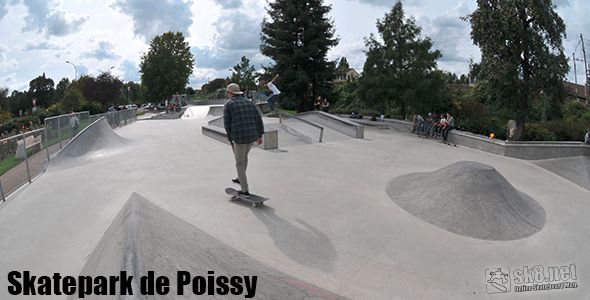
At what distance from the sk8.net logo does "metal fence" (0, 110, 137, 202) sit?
24.3ft

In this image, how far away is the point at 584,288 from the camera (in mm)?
4531

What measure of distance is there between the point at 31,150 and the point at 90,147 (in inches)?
102

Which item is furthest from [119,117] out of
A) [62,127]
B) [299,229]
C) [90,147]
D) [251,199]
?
[299,229]

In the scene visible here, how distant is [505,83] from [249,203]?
1303cm

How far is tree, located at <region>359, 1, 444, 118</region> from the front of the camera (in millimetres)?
19109

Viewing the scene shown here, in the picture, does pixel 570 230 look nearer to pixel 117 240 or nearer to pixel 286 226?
pixel 286 226

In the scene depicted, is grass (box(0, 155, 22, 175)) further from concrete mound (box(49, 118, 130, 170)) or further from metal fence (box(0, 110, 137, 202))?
concrete mound (box(49, 118, 130, 170))

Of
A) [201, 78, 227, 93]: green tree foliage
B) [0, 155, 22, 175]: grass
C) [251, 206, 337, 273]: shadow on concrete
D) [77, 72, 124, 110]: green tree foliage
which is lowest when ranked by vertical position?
[251, 206, 337, 273]: shadow on concrete

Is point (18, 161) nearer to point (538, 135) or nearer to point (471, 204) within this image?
point (471, 204)

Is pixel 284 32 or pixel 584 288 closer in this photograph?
pixel 584 288

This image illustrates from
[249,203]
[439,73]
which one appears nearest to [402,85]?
[439,73]

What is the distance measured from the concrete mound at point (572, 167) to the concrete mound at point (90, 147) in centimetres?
1385

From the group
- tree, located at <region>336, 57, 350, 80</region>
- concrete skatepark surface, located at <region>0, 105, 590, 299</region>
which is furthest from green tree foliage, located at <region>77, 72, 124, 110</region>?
concrete skatepark surface, located at <region>0, 105, 590, 299</region>

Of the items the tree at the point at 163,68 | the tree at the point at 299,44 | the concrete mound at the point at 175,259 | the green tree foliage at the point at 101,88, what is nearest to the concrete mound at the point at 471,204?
the concrete mound at the point at 175,259
